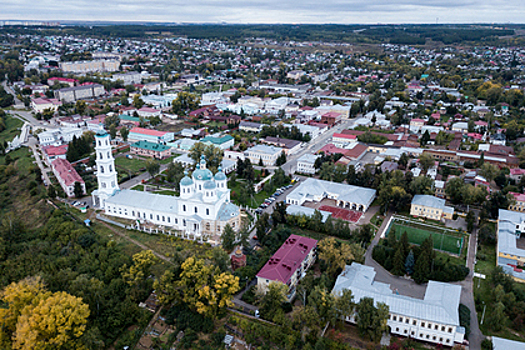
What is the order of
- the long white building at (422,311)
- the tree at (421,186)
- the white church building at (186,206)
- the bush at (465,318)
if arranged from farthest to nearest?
1. the tree at (421,186)
2. the white church building at (186,206)
3. the bush at (465,318)
4. the long white building at (422,311)

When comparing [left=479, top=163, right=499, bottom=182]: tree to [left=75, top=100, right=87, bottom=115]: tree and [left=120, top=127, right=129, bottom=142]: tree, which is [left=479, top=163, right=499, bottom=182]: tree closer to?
[left=120, top=127, right=129, bottom=142]: tree

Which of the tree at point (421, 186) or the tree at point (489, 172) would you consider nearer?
the tree at point (421, 186)

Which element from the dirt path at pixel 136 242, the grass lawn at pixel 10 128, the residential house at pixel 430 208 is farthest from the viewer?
the grass lawn at pixel 10 128

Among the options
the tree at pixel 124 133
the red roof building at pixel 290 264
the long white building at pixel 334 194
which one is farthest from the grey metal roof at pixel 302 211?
the tree at pixel 124 133

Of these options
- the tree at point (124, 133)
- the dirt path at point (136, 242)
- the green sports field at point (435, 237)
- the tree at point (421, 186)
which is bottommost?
the green sports field at point (435, 237)

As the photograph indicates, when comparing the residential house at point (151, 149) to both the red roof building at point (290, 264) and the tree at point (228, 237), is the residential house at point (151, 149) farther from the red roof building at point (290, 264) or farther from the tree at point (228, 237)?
the red roof building at point (290, 264)

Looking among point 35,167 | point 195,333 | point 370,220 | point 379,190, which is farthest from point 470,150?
point 35,167

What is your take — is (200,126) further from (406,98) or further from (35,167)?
(406,98)

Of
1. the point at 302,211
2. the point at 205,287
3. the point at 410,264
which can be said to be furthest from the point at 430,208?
the point at 205,287
